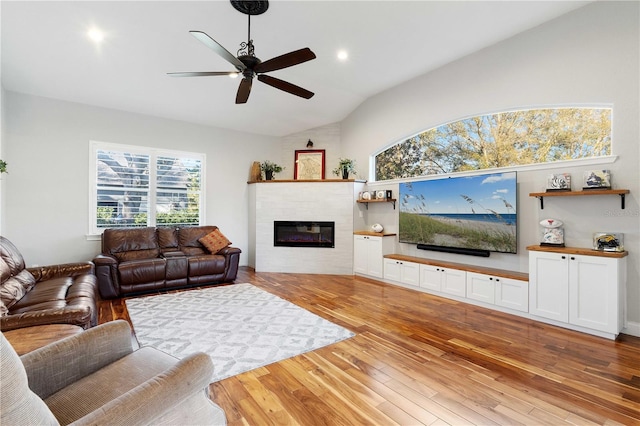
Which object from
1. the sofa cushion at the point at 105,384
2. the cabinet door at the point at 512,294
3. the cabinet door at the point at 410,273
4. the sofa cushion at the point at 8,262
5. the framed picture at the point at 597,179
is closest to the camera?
the sofa cushion at the point at 105,384

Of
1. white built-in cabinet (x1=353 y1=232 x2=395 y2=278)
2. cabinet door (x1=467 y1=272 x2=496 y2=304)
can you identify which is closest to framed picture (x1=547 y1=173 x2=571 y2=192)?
cabinet door (x1=467 y1=272 x2=496 y2=304)

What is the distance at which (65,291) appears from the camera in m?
3.01

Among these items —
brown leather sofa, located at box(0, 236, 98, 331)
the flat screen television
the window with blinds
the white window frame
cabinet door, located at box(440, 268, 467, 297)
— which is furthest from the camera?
the window with blinds

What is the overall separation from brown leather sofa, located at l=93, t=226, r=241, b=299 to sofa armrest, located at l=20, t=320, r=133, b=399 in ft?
10.5

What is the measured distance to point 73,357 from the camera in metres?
1.47

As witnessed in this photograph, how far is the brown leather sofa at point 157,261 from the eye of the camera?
438 centimetres

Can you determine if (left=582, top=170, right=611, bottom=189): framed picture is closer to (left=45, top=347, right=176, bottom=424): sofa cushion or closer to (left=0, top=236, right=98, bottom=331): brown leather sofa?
(left=45, top=347, right=176, bottom=424): sofa cushion

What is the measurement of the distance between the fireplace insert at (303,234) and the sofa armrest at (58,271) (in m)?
3.10

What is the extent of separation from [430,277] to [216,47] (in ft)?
13.2

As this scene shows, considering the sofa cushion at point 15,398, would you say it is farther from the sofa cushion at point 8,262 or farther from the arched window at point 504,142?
the arched window at point 504,142

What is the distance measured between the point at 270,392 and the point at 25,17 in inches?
177

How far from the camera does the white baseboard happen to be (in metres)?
3.02

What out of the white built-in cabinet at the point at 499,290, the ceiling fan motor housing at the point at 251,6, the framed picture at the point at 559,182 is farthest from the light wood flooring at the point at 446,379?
the ceiling fan motor housing at the point at 251,6

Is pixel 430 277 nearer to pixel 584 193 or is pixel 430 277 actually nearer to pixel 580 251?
pixel 580 251
